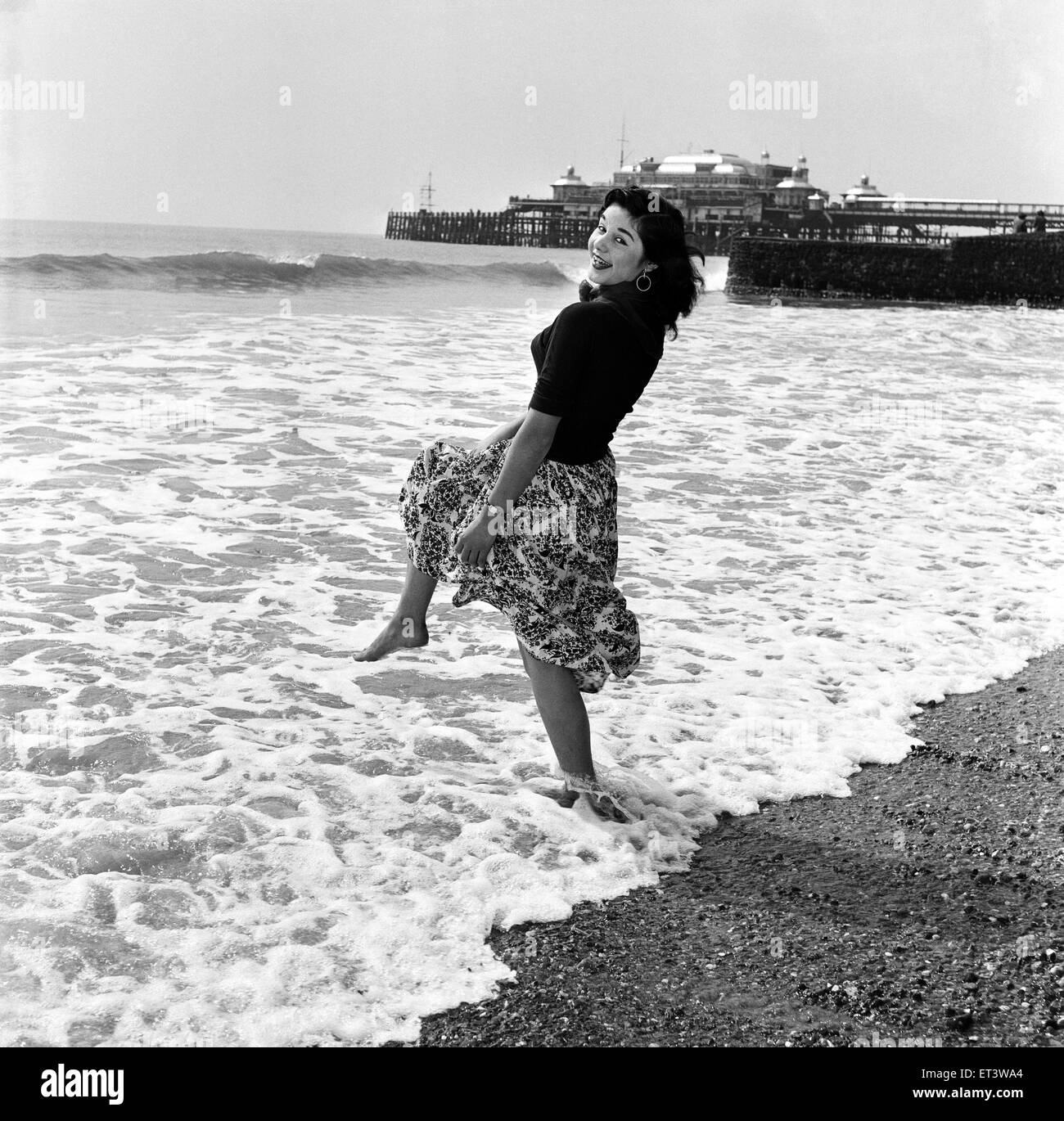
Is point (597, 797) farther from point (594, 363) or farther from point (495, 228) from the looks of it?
point (495, 228)

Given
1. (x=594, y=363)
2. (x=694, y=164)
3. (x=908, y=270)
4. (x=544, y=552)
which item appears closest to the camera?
(x=594, y=363)

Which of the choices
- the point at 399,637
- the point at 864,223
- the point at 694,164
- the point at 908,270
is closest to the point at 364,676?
the point at 399,637

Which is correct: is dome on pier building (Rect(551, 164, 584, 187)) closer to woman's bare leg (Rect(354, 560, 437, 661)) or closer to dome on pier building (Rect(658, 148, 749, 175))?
dome on pier building (Rect(658, 148, 749, 175))

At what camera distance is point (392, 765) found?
119 inches

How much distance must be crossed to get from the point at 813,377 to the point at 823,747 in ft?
32.0

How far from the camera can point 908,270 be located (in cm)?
3170

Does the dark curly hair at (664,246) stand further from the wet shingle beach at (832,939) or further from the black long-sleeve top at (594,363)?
the wet shingle beach at (832,939)

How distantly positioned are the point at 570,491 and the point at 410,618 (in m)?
0.53

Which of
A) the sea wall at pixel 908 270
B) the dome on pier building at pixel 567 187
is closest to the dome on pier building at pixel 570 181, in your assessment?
the dome on pier building at pixel 567 187

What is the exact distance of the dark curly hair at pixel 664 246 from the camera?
8.82 feet

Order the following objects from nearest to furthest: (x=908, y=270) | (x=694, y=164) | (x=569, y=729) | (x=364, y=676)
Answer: (x=569, y=729) → (x=364, y=676) → (x=908, y=270) → (x=694, y=164)

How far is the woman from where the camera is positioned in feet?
8.67

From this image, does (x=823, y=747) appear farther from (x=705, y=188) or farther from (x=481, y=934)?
(x=705, y=188)
